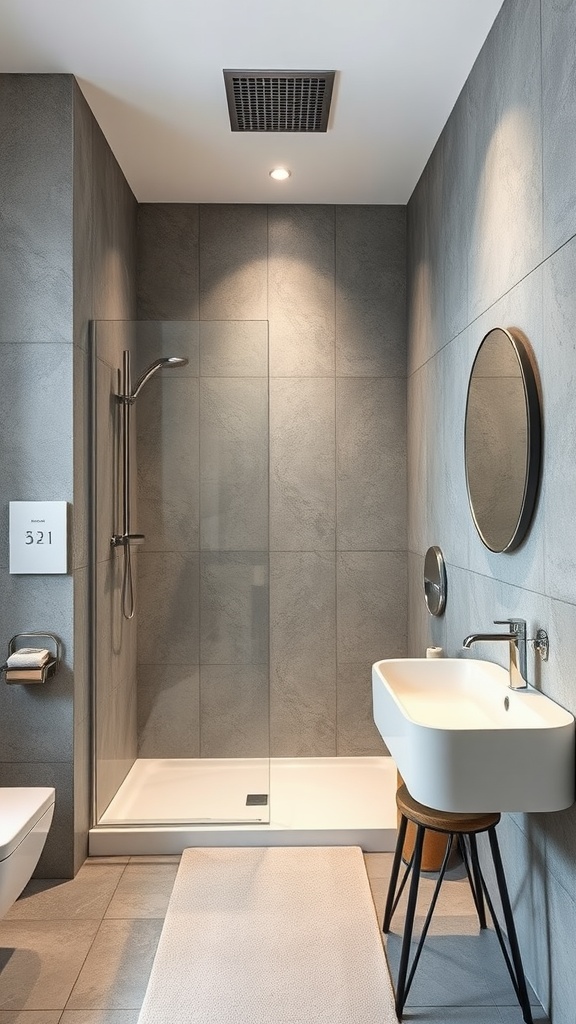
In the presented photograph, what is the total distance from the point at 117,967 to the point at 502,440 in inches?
71.5

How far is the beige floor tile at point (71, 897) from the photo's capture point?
8.37 ft

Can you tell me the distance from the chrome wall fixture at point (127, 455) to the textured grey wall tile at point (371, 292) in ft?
3.89

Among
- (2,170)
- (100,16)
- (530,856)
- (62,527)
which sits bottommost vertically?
(530,856)

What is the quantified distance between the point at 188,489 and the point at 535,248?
151 cm

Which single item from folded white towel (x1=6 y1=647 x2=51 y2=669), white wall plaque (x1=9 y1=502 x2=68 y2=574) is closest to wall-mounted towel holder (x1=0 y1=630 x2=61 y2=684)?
folded white towel (x1=6 y1=647 x2=51 y2=669)

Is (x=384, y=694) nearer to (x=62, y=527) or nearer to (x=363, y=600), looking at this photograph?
(x=62, y=527)

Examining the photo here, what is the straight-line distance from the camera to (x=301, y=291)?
3.90 meters

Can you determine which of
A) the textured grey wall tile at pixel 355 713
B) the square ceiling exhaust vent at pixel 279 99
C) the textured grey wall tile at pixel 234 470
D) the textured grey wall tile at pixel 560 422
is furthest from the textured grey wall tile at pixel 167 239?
the textured grey wall tile at pixel 560 422

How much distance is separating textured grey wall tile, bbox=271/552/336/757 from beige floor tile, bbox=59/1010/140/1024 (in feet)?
6.13

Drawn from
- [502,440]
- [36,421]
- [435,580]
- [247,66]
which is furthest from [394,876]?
[247,66]

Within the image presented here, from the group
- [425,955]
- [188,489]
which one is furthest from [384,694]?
[188,489]

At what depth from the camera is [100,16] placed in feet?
7.92

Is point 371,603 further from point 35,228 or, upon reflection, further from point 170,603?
point 35,228

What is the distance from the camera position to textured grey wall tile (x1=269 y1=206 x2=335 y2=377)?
153 inches
